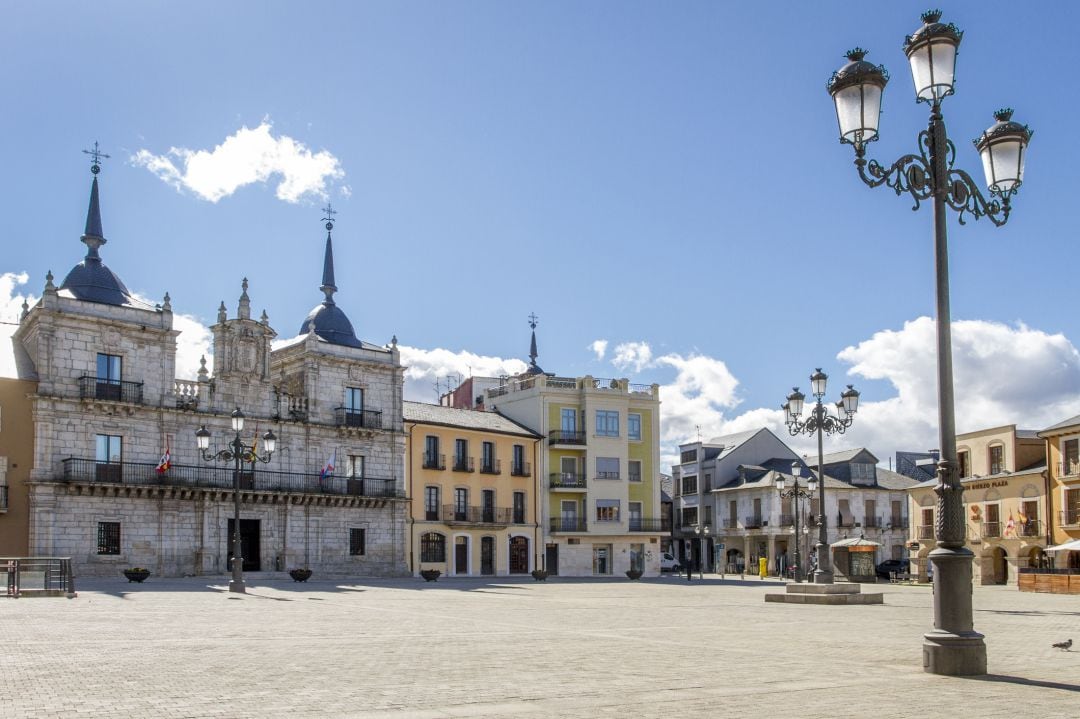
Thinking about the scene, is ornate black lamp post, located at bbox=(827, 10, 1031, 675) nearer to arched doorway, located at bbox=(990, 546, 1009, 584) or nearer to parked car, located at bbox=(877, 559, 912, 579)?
arched doorway, located at bbox=(990, 546, 1009, 584)

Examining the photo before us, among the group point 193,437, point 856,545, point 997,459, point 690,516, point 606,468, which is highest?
point 193,437

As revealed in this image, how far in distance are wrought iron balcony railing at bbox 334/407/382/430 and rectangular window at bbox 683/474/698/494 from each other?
31730 mm

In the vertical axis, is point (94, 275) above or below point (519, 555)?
above

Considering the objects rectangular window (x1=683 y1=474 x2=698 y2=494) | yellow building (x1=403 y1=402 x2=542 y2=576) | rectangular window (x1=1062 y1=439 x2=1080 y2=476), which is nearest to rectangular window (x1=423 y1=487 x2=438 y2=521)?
yellow building (x1=403 y1=402 x2=542 y2=576)

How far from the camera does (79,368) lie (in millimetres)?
45312

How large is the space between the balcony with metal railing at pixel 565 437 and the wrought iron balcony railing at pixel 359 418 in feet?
39.7

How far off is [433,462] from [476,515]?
155 inches

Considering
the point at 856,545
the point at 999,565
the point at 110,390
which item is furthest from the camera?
the point at 856,545

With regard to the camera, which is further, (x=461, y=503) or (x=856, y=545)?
(x=461, y=503)

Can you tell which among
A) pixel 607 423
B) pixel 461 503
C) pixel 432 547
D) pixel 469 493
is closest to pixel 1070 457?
pixel 607 423

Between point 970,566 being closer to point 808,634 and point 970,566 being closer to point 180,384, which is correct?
point 808,634

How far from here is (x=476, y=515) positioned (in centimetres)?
5931

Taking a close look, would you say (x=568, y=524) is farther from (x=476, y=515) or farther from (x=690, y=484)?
(x=690, y=484)

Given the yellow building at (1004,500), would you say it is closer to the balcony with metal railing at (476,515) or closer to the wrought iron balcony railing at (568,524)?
the wrought iron balcony railing at (568,524)
